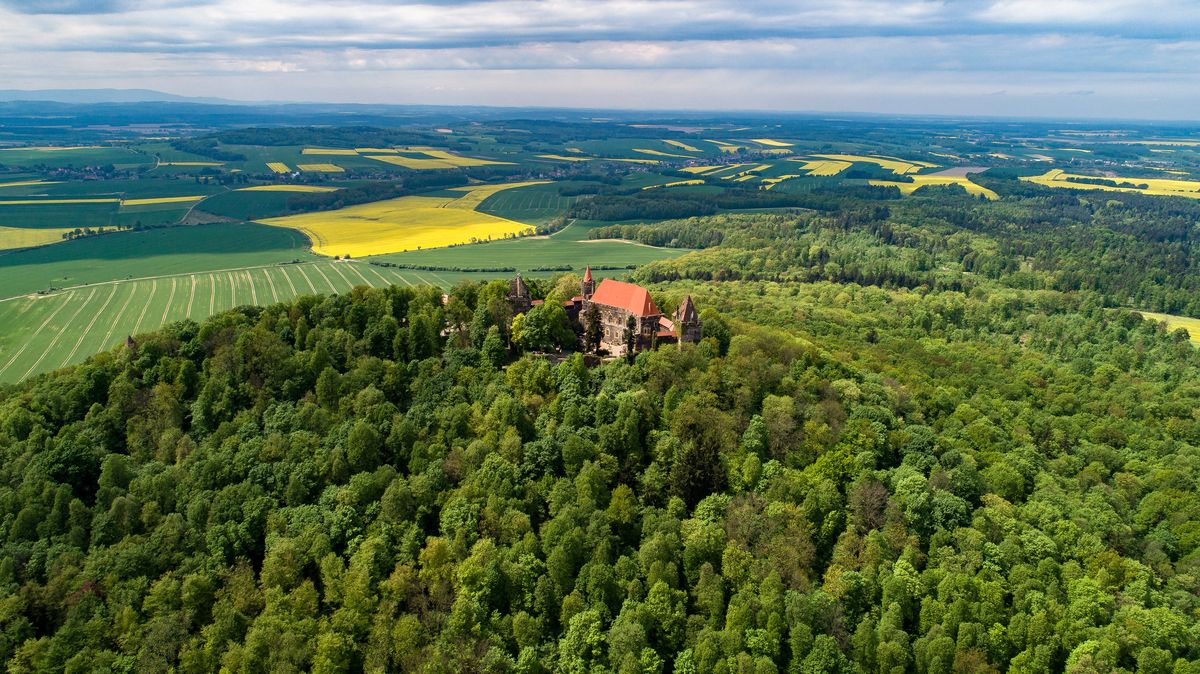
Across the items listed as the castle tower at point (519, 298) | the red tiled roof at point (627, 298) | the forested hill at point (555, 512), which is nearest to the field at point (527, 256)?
the castle tower at point (519, 298)

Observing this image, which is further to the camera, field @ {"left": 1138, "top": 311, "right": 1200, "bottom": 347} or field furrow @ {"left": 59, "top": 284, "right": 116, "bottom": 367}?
field @ {"left": 1138, "top": 311, "right": 1200, "bottom": 347}

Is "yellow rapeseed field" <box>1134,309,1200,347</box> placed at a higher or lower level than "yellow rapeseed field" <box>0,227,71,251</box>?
lower

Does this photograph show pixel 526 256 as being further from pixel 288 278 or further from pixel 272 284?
pixel 272 284

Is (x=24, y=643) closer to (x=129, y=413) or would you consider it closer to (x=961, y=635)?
(x=129, y=413)

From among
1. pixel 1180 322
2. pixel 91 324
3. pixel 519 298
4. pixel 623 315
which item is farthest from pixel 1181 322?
pixel 91 324

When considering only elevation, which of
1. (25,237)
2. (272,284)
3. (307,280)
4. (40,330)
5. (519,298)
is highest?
(519,298)

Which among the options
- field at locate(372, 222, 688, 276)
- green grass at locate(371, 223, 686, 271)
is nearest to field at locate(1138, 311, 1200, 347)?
field at locate(372, 222, 688, 276)

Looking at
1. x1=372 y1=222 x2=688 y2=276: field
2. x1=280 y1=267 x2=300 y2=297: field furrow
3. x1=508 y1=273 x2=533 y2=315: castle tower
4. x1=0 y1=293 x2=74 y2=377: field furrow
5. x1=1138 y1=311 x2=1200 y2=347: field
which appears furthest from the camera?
x1=372 y1=222 x2=688 y2=276: field

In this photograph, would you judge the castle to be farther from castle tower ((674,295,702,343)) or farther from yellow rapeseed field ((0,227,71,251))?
yellow rapeseed field ((0,227,71,251))
